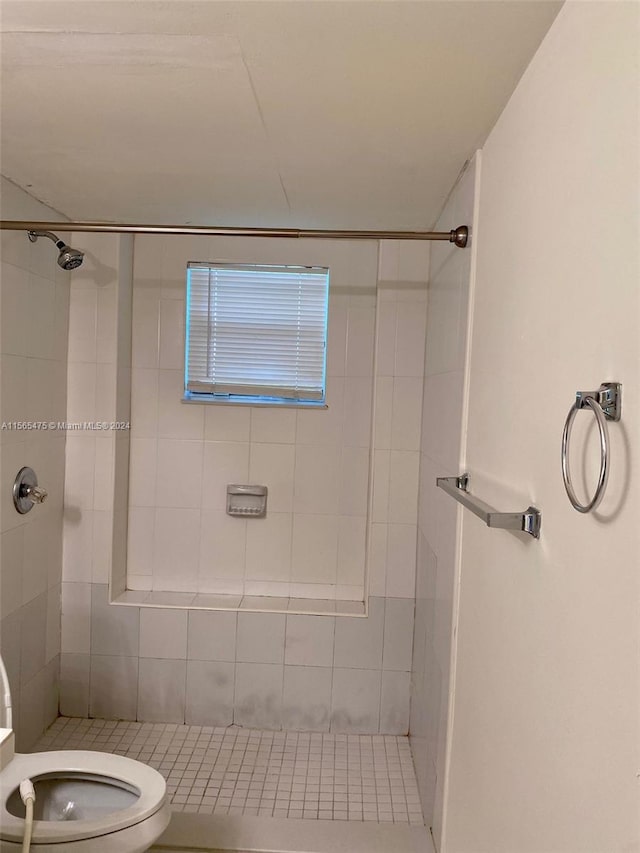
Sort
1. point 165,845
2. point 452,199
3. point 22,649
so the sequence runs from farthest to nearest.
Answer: point 22,649
point 452,199
point 165,845

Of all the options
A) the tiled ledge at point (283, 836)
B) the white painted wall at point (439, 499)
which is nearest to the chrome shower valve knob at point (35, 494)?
the tiled ledge at point (283, 836)

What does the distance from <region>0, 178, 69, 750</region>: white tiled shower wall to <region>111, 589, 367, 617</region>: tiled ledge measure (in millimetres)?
353

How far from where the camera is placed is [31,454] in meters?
2.62

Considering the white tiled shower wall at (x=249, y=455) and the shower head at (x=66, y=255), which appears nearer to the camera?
the shower head at (x=66, y=255)

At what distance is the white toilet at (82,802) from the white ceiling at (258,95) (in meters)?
1.49

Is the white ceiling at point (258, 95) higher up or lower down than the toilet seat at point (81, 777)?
higher up

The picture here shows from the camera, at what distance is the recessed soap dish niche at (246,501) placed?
10.1ft

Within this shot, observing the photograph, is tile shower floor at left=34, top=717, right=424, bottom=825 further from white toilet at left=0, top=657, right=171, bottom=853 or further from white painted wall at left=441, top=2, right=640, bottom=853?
white painted wall at left=441, top=2, right=640, bottom=853

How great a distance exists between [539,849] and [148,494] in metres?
2.35

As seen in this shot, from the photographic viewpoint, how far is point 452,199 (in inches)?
90.7

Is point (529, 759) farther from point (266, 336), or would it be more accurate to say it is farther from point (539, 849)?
point (266, 336)

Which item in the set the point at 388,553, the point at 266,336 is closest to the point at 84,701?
the point at 388,553

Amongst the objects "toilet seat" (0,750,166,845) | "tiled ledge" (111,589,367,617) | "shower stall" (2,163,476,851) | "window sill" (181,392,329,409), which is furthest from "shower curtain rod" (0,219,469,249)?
"tiled ledge" (111,589,367,617)

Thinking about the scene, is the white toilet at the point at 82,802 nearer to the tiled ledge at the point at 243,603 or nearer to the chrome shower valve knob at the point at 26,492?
the chrome shower valve knob at the point at 26,492
